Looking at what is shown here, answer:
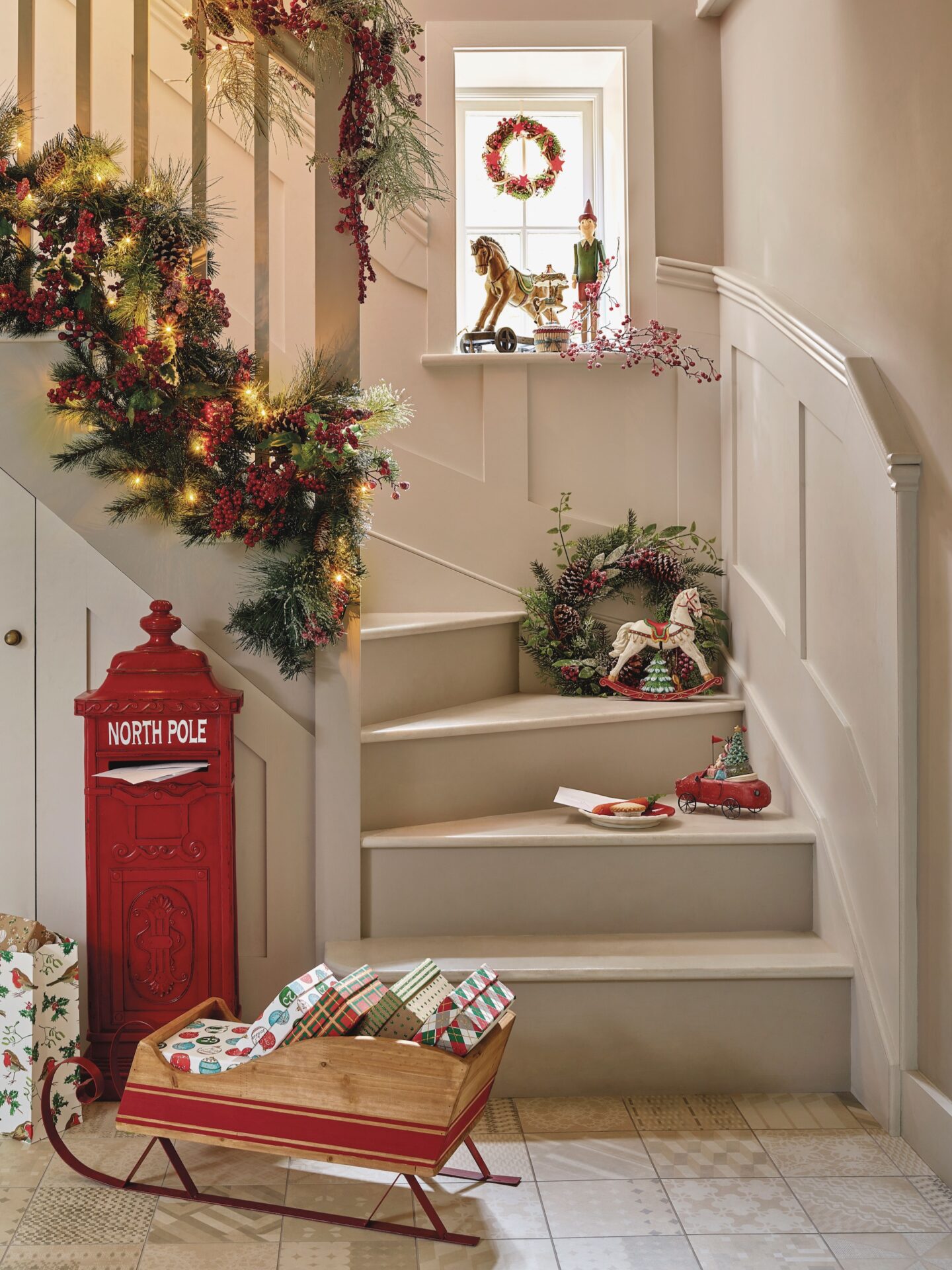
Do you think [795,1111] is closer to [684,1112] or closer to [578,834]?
[684,1112]

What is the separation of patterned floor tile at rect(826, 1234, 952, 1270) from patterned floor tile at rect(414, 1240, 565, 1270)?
0.51 m

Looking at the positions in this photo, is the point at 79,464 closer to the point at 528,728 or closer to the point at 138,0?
the point at 138,0

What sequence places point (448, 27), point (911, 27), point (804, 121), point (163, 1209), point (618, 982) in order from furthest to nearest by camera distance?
point (448, 27) → point (804, 121) → point (618, 982) → point (911, 27) → point (163, 1209)

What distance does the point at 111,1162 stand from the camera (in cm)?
226

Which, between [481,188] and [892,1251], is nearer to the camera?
[892,1251]

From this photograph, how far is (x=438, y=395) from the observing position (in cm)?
385

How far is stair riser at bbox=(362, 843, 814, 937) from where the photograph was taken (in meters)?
2.78

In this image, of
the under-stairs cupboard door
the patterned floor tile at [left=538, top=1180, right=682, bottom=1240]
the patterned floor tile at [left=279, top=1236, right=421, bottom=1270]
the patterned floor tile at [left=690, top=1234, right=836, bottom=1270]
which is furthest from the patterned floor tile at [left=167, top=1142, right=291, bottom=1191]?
the patterned floor tile at [left=690, top=1234, right=836, bottom=1270]

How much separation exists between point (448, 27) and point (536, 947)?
10.1 ft

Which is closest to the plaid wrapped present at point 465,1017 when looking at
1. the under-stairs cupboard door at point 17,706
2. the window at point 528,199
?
the under-stairs cupboard door at point 17,706

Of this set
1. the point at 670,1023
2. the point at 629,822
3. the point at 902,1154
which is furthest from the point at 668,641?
the point at 902,1154

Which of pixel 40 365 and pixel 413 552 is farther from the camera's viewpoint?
pixel 413 552

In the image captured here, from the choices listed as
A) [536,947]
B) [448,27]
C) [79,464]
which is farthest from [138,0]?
[536,947]

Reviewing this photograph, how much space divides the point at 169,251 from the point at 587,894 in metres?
1.87
